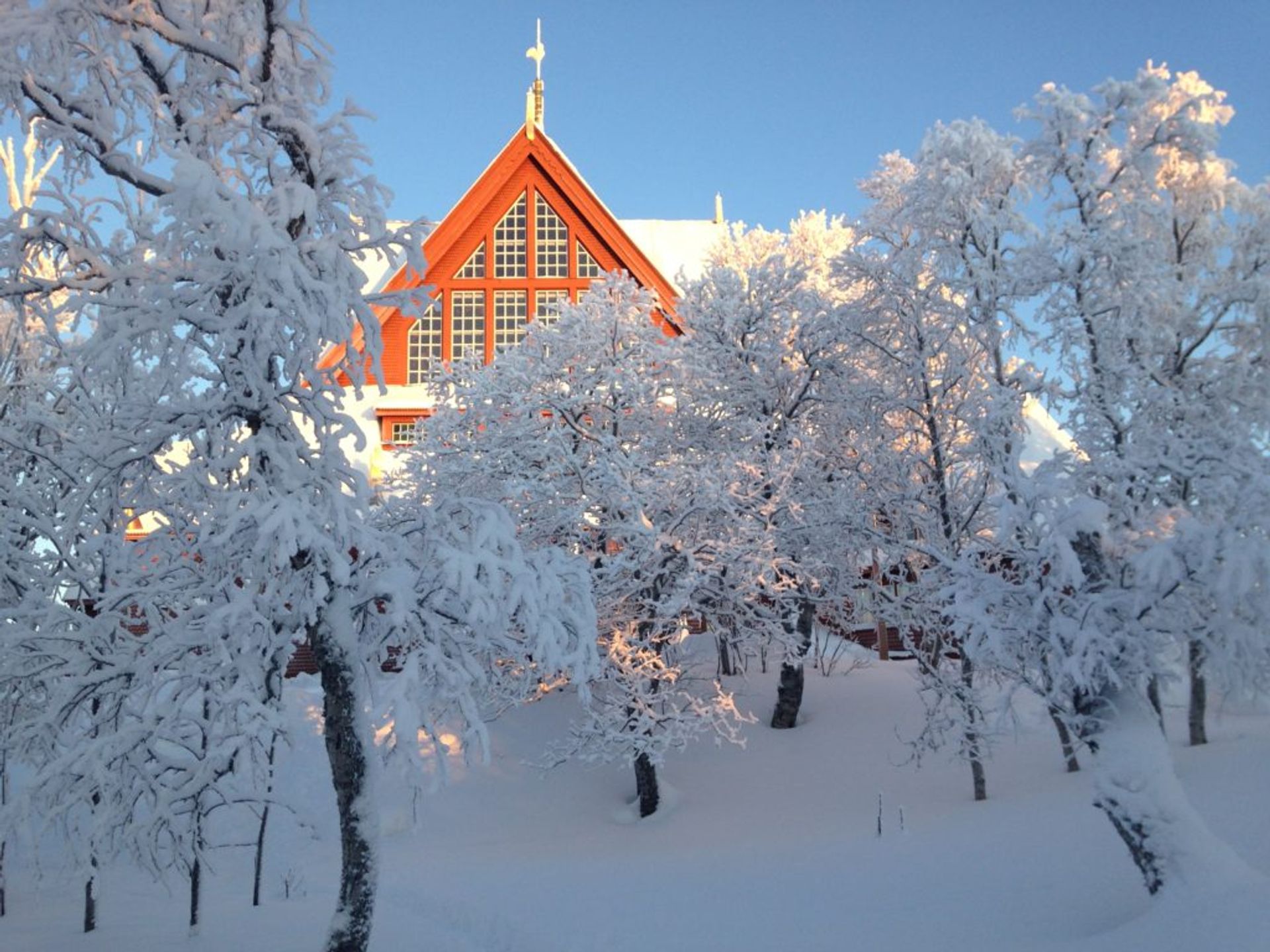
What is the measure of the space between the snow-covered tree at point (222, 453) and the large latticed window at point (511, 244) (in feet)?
62.2

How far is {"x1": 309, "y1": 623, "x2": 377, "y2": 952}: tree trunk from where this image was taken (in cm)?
734

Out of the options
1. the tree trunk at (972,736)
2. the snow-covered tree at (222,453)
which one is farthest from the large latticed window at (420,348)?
the snow-covered tree at (222,453)

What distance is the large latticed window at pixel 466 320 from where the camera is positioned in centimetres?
2633

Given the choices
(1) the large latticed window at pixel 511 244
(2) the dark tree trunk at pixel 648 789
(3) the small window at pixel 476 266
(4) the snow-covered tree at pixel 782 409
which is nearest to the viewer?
(4) the snow-covered tree at pixel 782 409

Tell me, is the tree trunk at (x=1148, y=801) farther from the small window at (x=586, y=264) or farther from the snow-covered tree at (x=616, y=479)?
the small window at (x=586, y=264)

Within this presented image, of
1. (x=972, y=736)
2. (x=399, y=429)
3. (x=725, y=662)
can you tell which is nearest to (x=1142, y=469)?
(x=972, y=736)

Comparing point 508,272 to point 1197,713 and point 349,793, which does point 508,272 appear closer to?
point 1197,713

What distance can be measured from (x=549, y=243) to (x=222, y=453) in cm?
2084

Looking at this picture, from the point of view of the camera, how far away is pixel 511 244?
2719 centimetres

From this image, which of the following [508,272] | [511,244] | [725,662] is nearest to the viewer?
[725,662]

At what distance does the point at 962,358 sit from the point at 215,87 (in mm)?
10411

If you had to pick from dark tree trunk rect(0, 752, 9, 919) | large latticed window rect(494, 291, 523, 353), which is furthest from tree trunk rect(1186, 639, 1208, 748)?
large latticed window rect(494, 291, 523, 353)

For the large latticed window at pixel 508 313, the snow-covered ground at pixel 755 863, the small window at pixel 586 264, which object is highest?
the small window at pixel 586 264

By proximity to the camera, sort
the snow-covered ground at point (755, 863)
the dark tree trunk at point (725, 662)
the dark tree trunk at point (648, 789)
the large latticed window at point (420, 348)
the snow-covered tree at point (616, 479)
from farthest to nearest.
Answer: the large latticed window at point (420, 348)
the dark tree trunk at point (725, 662)
the dark tree trunk at point (648, 789)
the snow-covered tree at point (616, 479)
the snow-covered ground at point (755, 863)
